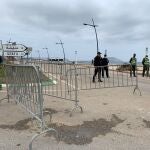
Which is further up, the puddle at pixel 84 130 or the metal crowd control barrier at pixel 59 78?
the metal crowd control barrier at pixel 59 78

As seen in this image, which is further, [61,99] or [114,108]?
[61,99]

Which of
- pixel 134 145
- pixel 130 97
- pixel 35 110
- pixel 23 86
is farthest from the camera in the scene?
pixel 130 97

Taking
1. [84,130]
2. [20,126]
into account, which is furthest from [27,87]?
[84,130]

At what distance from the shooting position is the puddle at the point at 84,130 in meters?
7.79

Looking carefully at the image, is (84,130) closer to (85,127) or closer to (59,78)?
(85,127)

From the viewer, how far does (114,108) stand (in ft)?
36.0

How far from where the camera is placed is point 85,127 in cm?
877

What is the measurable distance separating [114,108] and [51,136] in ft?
11.4

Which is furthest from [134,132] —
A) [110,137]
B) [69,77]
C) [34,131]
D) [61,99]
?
[69,77]

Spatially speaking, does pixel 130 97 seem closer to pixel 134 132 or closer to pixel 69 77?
pixel 69 77

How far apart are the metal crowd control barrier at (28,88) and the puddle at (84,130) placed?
0.64 metres

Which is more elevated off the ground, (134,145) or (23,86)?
(23,86)

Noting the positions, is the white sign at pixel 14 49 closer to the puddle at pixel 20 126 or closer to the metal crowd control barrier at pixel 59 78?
the metal crowd control barrier at pixel 59 78

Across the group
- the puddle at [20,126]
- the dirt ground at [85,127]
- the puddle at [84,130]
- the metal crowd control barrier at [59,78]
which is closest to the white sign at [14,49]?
the metal crowd control barrier at [59,78]
